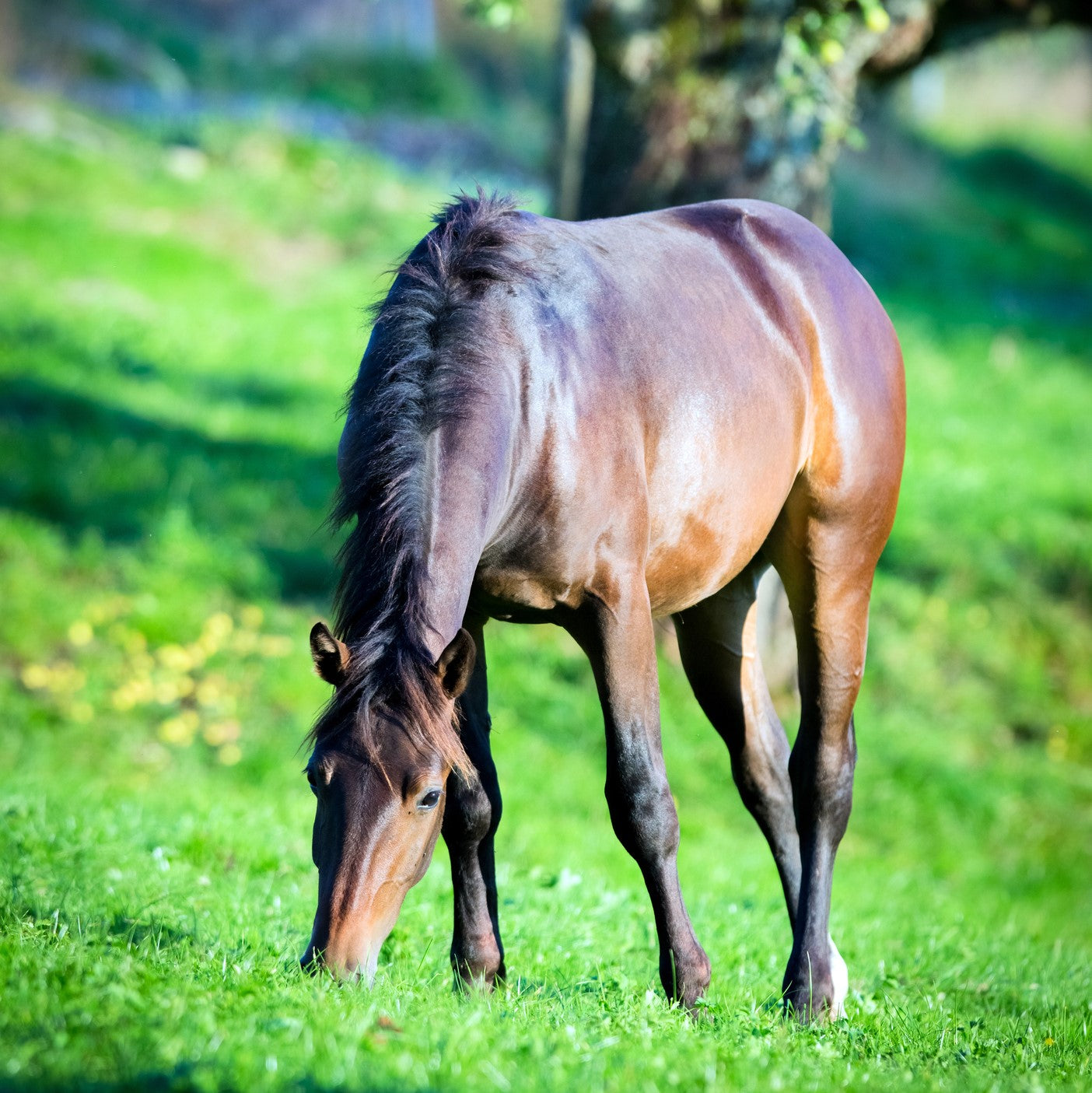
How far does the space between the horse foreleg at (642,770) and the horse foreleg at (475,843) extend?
377 millimetres

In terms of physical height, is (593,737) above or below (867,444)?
below

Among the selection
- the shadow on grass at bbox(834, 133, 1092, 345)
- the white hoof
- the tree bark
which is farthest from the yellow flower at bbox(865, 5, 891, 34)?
the shadow on grass at bbox(834, 133, 1092, 345)

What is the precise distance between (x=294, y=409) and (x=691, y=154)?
467 cm

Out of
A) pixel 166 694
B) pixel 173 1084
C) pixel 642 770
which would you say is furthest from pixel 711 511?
pixel 166 694

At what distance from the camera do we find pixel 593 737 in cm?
821

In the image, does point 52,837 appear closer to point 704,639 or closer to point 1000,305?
point 704,639

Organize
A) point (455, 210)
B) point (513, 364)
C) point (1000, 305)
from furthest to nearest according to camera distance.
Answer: point (1000, 305)
point (455, 210)
point (513, 364)

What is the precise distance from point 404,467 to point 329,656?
499mm

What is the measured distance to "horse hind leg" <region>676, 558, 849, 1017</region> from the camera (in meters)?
4.59

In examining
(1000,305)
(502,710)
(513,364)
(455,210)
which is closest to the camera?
(513,364)

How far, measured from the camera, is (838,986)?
410cm

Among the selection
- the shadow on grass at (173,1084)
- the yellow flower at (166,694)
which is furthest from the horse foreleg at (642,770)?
the yellow flower at (166,694)

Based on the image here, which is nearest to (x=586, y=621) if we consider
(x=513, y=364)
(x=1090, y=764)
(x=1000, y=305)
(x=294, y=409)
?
(x=513, y=364)

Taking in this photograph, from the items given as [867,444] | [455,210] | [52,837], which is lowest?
[52,837]
